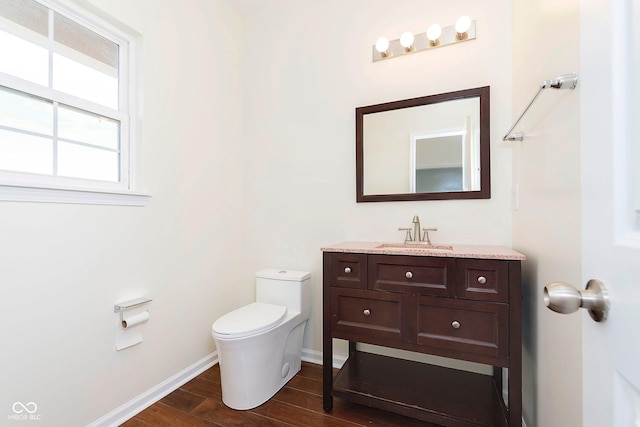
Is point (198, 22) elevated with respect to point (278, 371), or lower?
elevated

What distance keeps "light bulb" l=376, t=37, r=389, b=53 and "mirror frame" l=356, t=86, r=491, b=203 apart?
36cm

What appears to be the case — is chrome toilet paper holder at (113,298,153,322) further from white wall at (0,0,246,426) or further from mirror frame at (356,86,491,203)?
mirror frame at (356,86,491,203)

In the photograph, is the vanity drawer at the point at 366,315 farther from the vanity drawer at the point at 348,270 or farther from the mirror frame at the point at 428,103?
the mirror frame at the point at 428,103

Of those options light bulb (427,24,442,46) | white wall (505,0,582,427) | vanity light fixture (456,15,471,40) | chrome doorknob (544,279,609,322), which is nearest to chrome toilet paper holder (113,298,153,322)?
chrome doorknob (544,279,609,322)

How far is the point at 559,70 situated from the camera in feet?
3.29

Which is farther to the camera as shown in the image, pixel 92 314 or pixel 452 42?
pixel 452 42

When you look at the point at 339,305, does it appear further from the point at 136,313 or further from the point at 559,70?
the point at 559,70

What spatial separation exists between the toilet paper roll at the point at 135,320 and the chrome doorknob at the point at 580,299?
5.94 feet

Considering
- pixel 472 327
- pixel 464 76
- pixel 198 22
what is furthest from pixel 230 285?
pixel 464 76

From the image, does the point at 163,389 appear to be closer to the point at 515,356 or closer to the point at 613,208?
the point at 515,356

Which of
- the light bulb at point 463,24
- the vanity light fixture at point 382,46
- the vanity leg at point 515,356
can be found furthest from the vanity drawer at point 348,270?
the light bulb at point 463,24

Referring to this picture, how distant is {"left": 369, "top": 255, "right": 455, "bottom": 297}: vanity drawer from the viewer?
4.55ft

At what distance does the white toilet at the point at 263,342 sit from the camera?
161 cm

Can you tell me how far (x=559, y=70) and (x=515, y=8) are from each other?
0.93m
